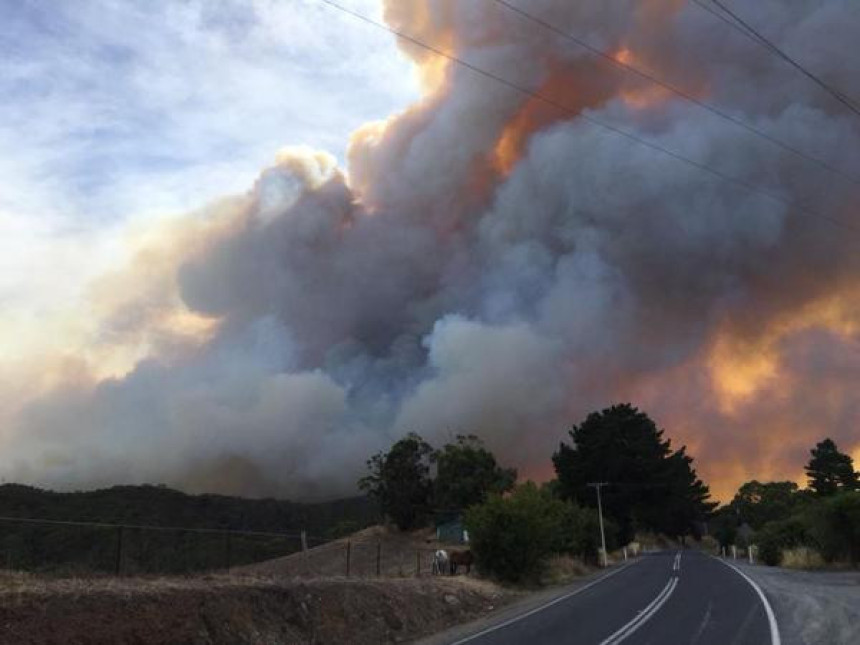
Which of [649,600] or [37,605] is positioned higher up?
[37,605]

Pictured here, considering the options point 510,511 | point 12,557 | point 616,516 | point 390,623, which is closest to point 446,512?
point 616,516

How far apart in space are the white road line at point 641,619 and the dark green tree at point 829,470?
119020 millimetres

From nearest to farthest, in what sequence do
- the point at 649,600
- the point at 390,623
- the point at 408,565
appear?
1. the point at 390,623
2. the point at 649,600
3. the point at 408,565

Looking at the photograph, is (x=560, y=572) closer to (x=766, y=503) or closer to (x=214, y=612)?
(x=214, y=612)

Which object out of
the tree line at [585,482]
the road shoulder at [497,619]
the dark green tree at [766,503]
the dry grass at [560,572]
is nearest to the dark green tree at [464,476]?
the tree line at [585,482]

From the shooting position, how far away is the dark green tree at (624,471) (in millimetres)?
107062

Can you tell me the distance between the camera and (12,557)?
18.0 meters

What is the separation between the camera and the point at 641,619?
21.0 m

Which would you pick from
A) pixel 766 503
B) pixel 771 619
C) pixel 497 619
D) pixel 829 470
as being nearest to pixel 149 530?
pixel 497 619

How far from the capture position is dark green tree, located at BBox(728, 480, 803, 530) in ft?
555

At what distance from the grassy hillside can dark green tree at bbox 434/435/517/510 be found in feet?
62.8

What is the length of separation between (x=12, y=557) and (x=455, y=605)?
50.4 ft

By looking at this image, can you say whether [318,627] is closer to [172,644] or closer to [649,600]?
[172,644]

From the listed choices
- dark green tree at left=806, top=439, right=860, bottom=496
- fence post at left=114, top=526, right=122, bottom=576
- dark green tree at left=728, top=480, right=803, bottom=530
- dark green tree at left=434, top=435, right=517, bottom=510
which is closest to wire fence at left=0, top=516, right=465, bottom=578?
fence post at left=114, top=526, right=122, bottom=576
